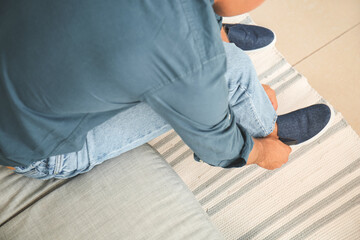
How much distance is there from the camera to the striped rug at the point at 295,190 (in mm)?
1009

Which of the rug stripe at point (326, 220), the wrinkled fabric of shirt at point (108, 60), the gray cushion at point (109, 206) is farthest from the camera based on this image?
the rug stripe at point (326, 220)

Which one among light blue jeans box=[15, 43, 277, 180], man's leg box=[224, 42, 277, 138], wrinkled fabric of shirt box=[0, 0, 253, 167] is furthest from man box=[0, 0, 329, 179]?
man's leg box=[224, 42, 277, 138]

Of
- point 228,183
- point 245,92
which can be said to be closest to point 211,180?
point 228,183

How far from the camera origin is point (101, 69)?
44cm

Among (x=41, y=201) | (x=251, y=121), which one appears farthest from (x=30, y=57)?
(x=251, y=121)

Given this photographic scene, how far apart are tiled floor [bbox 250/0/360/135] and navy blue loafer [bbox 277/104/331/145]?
142 millimetres

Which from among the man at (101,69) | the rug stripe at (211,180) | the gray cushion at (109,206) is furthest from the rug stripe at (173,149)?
the man at (101,69)

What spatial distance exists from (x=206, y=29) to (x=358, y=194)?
3.06ft

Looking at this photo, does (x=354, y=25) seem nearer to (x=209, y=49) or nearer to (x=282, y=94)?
(x=282, y=94)

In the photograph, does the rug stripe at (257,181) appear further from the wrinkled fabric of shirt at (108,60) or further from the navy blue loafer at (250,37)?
the wrinkled fabric of shirt at (108,60)

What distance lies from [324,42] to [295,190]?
0.65 metres

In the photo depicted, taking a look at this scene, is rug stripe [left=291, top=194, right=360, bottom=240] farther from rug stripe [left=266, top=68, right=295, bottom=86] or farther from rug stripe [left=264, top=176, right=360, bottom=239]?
rug stripe [left=266, top=68, right=295, bottom=86]

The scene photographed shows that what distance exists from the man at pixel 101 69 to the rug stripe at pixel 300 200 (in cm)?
56

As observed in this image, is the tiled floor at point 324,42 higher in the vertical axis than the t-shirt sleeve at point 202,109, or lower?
lower
